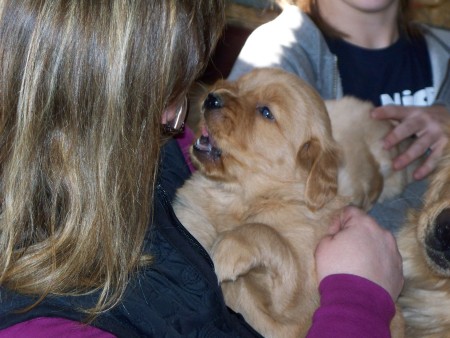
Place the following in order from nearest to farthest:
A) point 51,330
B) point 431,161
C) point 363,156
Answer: point 51,330
point 363,156
point 431,161

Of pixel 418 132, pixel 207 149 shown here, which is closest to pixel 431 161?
pixel 418 132

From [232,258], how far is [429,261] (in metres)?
0.65

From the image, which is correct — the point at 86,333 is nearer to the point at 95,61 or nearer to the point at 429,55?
the point at 95,61

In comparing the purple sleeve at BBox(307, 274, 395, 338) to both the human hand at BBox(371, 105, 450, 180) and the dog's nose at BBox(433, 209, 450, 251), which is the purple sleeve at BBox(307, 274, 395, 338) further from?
the human hand at BBox(371, 105, 450, 180)

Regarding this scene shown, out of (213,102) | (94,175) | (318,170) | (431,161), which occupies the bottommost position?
(431,161)

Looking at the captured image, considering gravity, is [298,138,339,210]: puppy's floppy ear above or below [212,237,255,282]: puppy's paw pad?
above

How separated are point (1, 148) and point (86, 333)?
16.0 inches

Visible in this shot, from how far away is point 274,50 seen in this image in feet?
8.21

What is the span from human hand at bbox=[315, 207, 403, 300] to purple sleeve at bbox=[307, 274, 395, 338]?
0.05 metres

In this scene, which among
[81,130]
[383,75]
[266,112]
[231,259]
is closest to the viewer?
[81,130]

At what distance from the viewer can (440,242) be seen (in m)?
1.92

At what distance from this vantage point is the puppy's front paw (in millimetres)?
1692

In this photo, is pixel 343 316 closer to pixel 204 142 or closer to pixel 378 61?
pixel 204 142

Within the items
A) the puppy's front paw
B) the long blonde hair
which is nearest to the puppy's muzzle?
the puppy's front paw
